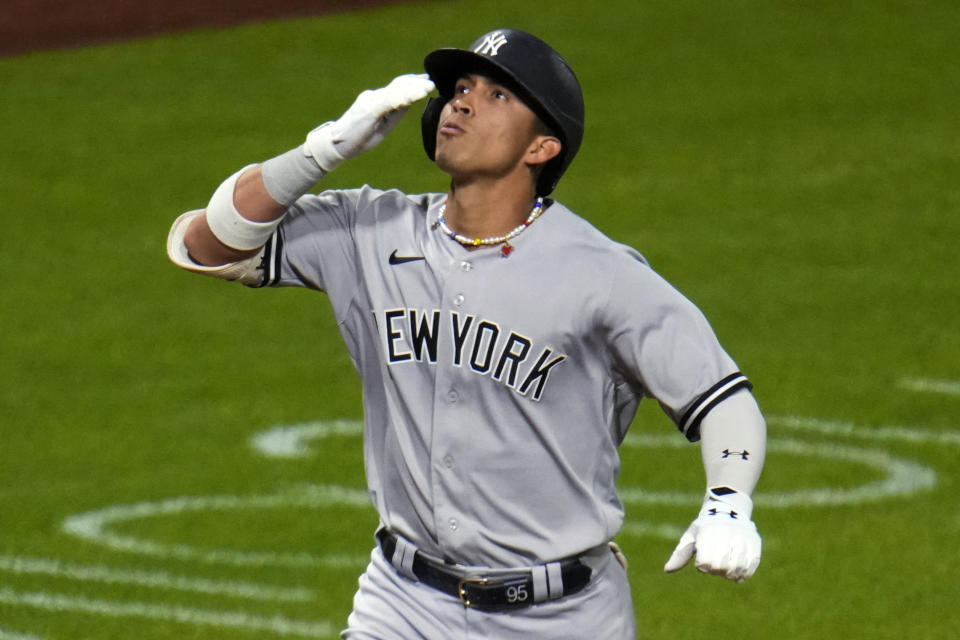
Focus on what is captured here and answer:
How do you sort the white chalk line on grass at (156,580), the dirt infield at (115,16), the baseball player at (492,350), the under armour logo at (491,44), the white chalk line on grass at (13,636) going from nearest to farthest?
the baseball player at (492,350) → the under armour logo at (491,44) → the white chalk line on grass at (13,636) → the white chalk line on grass at (156,580) → the dirt infield at (115,16)

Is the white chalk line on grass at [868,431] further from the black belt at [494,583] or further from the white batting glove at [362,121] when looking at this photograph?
the white batting glove at [362,121]

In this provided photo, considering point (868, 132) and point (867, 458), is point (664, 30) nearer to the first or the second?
point (868, 132)

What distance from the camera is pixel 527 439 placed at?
4.95 m

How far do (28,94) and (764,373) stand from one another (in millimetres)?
7483

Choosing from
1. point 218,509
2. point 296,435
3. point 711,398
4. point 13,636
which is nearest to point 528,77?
point 711,398

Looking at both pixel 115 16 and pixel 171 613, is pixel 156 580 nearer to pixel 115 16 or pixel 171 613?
pixel 171 613

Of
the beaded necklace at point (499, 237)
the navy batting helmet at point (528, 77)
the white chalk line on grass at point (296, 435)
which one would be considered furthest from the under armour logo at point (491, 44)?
the white chalk line on grass at point (296, 435)

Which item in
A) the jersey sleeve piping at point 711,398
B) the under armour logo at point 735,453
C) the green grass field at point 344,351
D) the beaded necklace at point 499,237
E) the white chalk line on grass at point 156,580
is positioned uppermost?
the beaded necklace at point 499,237

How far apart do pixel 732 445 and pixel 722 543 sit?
32 centimetres

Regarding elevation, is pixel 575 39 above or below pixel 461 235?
below

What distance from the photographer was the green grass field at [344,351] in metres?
8.23

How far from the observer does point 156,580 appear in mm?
8164

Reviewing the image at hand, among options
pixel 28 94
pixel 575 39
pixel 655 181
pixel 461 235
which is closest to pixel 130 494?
pixel 461 235

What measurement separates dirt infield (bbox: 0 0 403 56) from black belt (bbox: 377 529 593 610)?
12492 millimetres
